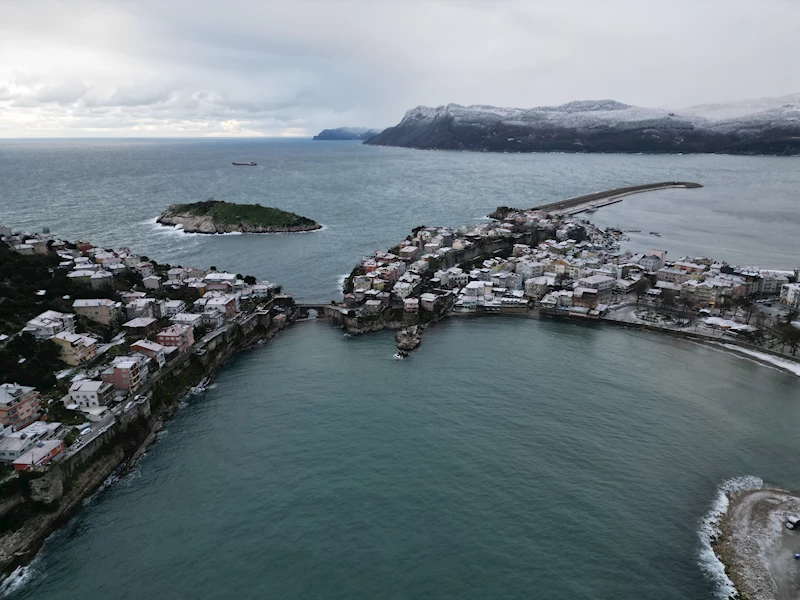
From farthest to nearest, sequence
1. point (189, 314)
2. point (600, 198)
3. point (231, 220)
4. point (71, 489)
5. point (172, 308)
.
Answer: point (600, 198) < point (231, 220) < point (172, 308) < point (189, 314) < point (71, 489)

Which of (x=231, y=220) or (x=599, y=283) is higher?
(x=231, y=220)

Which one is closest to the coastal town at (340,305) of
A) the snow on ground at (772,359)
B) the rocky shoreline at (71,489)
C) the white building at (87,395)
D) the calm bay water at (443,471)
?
the white building at (87,395)

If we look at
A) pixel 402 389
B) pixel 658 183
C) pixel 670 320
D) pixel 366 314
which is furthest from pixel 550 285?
pixel 658 183

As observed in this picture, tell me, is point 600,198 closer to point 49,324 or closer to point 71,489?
point 49,324

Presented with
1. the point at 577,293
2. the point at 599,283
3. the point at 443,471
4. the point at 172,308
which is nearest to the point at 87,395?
the point at 172,308

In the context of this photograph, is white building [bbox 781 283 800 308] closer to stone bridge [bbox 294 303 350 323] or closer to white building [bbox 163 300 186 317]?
stone bridge [bbox 294 303 350 323]

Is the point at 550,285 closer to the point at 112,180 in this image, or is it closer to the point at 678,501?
the point at 678,501
